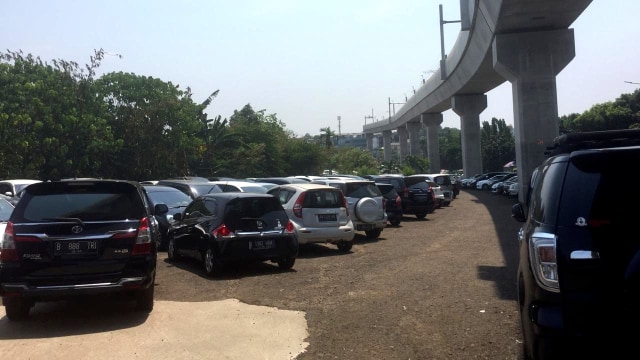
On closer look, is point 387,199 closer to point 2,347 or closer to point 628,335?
point 2,347

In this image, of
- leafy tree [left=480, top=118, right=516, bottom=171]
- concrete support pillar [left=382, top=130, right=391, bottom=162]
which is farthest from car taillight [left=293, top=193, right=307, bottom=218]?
concrete support pillar [left=382, top=130, right=391, bottom=162]

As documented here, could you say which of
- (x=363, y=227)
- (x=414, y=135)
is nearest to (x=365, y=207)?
(x=363, y=227)

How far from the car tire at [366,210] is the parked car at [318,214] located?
1.91 metres

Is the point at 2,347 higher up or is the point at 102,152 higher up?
the point at 102,152

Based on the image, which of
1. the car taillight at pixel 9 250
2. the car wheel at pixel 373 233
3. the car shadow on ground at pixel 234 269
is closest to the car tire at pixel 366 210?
the car wheel at pixel 373 233

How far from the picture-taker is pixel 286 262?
10695 mm

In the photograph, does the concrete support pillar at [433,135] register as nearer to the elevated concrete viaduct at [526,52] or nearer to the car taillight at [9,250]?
the elevated concrete viaduct at [526,52]

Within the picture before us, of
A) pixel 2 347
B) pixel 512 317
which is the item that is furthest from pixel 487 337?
pixel 2 347

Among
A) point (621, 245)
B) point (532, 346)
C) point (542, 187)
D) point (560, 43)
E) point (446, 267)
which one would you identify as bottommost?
point (446, 267)

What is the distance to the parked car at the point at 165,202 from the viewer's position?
13.7 meters

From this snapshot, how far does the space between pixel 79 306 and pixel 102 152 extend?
28.2 meters

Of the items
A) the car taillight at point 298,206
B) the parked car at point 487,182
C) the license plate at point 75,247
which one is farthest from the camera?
the parked car at point 487,182

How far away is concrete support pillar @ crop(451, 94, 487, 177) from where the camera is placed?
44.7 m

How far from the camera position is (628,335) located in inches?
137
